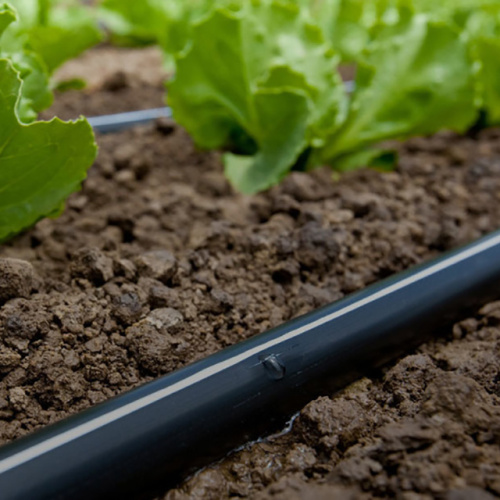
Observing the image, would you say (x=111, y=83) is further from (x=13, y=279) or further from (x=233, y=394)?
(x=233, y=394)

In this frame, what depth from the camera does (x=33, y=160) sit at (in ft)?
3.47

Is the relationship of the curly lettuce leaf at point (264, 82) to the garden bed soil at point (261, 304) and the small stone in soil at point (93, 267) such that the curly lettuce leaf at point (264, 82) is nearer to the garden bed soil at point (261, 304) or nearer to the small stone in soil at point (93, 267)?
the garden bed soil at point (261, 304)

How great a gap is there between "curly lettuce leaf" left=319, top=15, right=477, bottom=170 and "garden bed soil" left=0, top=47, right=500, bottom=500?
0.36 ft

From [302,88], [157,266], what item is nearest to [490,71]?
[302,88]

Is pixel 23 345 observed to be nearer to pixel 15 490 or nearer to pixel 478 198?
pixel 15 490

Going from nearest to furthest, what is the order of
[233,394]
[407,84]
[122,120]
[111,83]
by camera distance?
1. [233,394]
2. [407,84]
3. [122,120]
4. [111,83]

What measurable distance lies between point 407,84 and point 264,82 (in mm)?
389

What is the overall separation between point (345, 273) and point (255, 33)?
58cm

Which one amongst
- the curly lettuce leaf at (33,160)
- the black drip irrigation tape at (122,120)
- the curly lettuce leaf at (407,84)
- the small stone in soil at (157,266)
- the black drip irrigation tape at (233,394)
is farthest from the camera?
the black drip irrigation tape at (122,120)

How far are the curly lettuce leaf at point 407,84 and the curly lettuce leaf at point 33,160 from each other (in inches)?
27.2

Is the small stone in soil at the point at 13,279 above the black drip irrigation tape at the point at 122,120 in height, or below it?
below

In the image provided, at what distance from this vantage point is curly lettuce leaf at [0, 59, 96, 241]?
983 millimetres

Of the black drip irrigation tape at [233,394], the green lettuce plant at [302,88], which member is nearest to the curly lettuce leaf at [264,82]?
the green lettuce plant at [302,88]

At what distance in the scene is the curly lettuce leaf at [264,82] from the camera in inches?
54.3
